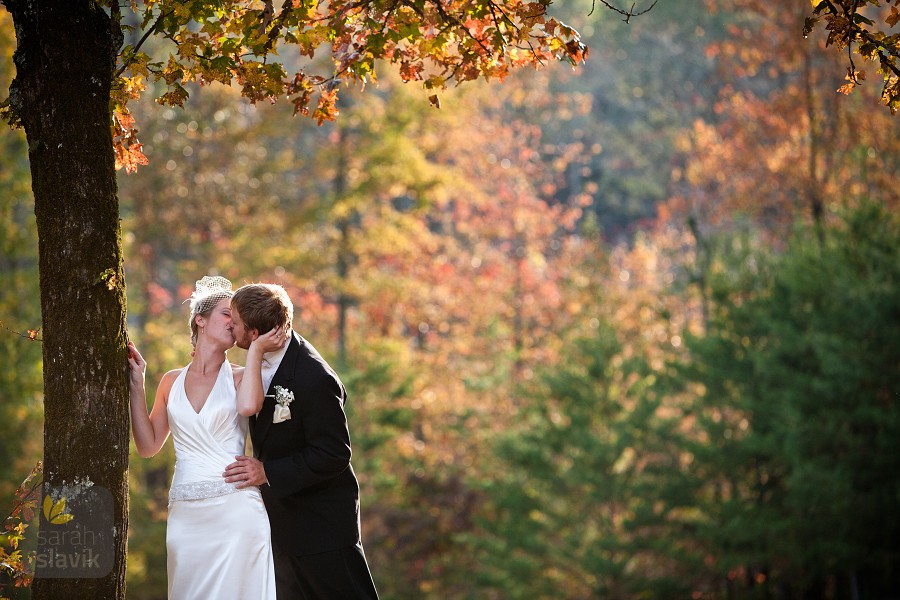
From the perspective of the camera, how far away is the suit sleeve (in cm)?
405

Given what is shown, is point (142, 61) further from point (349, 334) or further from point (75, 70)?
point (349, 334)

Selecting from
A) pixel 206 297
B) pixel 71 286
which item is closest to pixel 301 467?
pixel 206 297

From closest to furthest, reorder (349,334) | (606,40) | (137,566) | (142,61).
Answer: (142,61) < (137,566) < (349,334) < (606,40)

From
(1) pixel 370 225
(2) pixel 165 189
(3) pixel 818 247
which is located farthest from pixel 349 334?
A: (3) pixel 818 247

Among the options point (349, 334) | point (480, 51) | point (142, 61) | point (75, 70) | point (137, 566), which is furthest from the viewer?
point (349, 334)

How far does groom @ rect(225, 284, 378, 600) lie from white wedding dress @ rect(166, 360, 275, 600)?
A: 0.29ft

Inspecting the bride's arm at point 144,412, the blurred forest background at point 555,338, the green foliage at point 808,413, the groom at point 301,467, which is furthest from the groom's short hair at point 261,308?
the green foliage at point 808,413

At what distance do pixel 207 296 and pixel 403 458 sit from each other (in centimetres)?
1328

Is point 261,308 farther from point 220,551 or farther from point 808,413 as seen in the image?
point 808,413

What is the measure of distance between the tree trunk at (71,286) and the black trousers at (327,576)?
0.82 meters

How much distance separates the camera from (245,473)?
4086 mm

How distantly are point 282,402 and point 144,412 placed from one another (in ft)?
1.77

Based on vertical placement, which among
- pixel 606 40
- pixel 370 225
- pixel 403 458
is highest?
pixel 606 40

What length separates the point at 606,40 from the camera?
35469 millimetres
